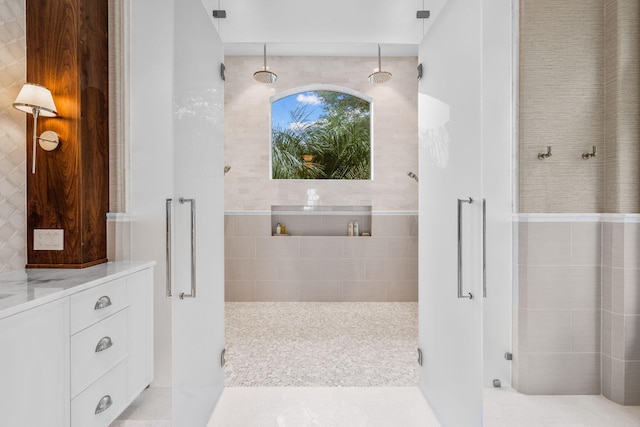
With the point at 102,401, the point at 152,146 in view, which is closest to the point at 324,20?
the point at 152,146

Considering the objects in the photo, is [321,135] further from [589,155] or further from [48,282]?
[48,282]

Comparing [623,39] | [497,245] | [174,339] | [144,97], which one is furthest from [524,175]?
[144,97]

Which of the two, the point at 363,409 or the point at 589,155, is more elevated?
the point at 589,155

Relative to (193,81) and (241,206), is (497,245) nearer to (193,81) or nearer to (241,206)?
(193,81)

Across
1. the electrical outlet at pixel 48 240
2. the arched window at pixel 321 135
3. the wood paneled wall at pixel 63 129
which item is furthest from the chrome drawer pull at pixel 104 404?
the arched window at pixel 321 135

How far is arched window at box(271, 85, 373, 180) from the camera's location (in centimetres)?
443

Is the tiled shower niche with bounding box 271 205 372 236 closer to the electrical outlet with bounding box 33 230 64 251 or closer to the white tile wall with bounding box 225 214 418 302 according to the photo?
the white tile wall with bounding box 225 214 418 302

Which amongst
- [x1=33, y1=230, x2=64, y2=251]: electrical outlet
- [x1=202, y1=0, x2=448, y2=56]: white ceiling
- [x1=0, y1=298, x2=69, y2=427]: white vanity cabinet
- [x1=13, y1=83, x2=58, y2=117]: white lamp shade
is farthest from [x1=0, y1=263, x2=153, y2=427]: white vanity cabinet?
[x1=202, y1=0, x2=448, y2=56]: white ceiling

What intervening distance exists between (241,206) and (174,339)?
2949 mm

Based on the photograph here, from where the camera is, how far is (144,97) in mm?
2033

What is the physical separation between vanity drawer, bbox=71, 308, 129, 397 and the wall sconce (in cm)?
86

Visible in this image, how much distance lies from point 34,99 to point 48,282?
869 mm

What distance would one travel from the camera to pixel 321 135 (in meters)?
4.52

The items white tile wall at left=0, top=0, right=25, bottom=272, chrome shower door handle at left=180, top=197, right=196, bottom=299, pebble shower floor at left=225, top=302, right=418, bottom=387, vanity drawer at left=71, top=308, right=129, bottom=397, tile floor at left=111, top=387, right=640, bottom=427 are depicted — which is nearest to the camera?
vanity drawer at left=71, top=308, right=129, bottom=397
